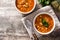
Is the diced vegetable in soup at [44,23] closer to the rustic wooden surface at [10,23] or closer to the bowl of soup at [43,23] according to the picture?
the bowl of soup at [43,23]

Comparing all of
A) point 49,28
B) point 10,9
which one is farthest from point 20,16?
point 49,28

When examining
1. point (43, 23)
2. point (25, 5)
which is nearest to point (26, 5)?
point (25, 5)

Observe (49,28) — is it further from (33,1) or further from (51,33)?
(33,1)

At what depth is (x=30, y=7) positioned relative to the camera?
151 centimetres

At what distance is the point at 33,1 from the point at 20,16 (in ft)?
0.37

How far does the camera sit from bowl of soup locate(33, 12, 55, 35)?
58.2 inches

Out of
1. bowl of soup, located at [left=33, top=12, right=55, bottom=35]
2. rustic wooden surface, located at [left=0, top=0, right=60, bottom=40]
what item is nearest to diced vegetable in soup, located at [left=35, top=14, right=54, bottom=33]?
bowl of soup, located at [left=33, top=12, right=55, bottom=35]

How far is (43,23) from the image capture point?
Result: 4.84 ft

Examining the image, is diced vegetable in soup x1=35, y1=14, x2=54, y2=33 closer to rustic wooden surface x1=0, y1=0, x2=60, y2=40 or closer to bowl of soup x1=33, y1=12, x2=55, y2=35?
bowl of soup x1=33, y1=12, x2=55, y2=35

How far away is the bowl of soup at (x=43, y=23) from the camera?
4.85ft

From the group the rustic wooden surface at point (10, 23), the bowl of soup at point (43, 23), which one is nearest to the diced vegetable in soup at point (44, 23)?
the bowl of soup at point (43, 23)

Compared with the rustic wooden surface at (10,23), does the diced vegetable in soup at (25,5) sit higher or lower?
higher

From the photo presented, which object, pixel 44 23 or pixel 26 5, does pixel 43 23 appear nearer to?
pixel 44 23

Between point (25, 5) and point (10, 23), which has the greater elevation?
point (25, 5)
